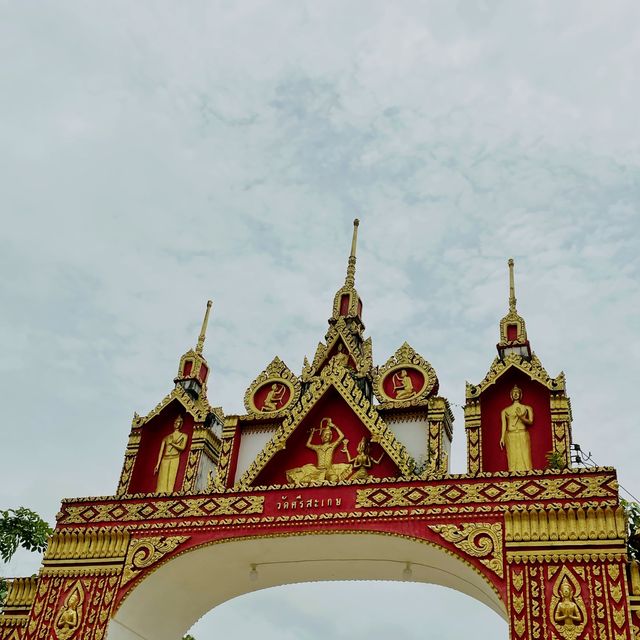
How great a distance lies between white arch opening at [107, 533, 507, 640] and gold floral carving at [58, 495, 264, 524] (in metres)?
0.62

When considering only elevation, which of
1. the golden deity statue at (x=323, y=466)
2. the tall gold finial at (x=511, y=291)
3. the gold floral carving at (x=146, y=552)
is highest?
the tall gold finial at (x=511, y=291)

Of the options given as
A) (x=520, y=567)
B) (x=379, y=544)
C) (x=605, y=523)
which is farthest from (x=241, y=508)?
(x=605, y=523)

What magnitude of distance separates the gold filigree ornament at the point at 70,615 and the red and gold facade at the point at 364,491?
0.08ft

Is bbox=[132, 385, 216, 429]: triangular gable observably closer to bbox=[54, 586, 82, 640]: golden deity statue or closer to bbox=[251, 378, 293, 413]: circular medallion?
bbox=[251, 378, 293, 413]: circular medallion

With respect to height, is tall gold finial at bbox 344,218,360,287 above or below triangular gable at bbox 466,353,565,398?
above

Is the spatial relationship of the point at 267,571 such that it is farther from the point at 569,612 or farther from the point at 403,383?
the point at 569,612

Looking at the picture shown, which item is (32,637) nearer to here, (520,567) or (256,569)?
(256,569)

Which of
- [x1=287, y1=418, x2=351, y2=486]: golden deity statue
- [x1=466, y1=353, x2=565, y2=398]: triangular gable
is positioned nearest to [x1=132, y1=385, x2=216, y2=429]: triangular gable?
[x1=287, y1=418, x2=351, y2=486]: golden deity statue

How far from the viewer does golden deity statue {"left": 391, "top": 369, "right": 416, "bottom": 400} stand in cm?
1729

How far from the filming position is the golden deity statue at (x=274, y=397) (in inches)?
720

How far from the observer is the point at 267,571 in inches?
672

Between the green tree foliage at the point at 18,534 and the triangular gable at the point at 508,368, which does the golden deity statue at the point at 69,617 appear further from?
the triangular gable at the point at 508,368

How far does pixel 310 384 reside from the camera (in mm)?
18156

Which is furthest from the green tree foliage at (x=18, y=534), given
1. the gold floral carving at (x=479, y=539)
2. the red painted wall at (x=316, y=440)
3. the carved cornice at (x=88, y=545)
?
the gold floral carving at (x=479, y=539)
